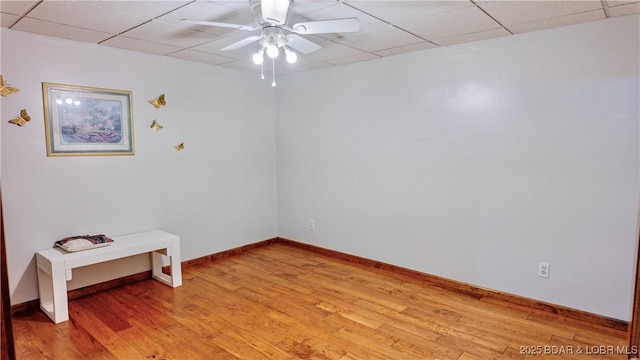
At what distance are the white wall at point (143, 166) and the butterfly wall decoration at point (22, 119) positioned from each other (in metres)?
0.03

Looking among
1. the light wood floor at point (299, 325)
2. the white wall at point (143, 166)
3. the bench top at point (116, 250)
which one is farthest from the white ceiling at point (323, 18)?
the light wood floor at point (299, 325)

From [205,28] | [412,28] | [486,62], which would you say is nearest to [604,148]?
[486,62]

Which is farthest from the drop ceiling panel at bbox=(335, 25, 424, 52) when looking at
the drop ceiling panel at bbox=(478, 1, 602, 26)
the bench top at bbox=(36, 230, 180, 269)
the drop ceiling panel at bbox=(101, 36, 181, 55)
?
the bench top at bbox=(36, 230, 180, 269)

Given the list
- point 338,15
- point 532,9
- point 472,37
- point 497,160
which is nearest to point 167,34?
point 338,15

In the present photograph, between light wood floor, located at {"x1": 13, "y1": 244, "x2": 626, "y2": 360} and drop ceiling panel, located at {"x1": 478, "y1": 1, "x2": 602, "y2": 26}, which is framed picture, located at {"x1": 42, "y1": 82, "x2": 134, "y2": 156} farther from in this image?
drop ceiling panel, located at {"x1": 478, "y1": 1, "x2": 602, "y2": 26}

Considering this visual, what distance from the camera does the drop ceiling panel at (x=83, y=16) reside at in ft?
7.59

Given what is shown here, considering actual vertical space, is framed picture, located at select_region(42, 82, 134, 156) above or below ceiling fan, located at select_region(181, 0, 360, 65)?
below

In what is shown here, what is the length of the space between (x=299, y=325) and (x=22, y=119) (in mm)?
2723

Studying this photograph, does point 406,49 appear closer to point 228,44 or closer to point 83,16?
point 228,44

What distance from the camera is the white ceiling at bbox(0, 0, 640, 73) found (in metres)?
2.29

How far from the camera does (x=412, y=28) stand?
109 inches

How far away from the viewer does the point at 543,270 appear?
2973 millimetres

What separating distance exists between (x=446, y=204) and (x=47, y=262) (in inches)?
134

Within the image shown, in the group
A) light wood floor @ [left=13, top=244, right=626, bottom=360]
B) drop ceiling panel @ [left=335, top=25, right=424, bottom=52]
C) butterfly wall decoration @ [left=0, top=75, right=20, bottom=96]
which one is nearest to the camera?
light wood floor @ [left=13, top=244, right=626, bottom=360]
